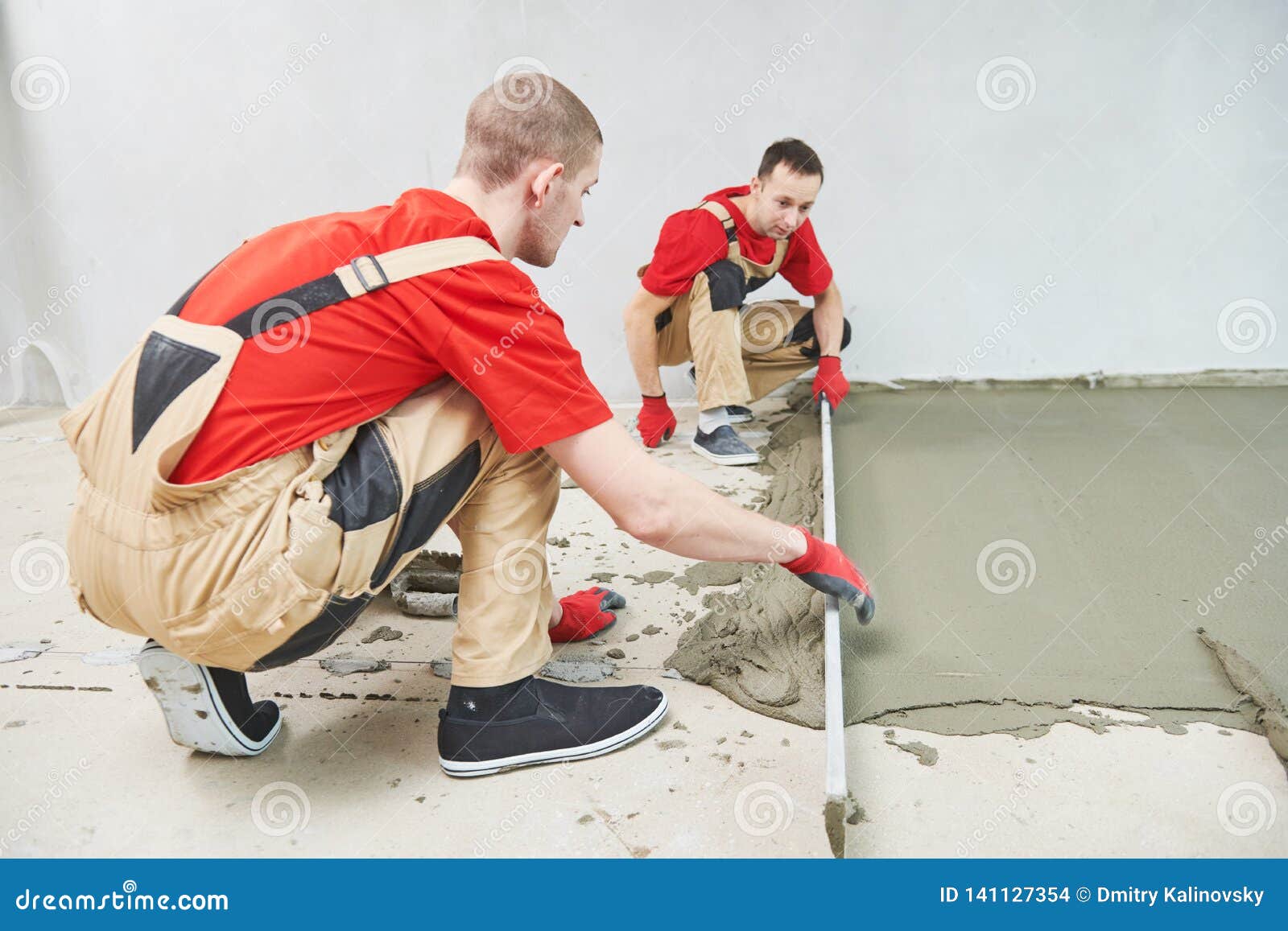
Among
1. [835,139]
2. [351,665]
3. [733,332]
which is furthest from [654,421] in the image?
[351,665]

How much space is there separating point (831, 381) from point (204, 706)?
7.16ft

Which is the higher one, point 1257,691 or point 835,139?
point 835,139

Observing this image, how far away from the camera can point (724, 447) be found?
2.93 metres

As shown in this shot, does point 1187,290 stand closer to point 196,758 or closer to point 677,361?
point 677,361

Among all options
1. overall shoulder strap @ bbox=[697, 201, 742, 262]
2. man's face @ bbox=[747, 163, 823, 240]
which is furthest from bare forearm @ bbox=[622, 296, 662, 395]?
man's face @ bbox=[747, 163, 823, 240]

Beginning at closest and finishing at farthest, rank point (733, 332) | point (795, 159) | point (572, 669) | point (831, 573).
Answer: point (831, 573)
point (572, 669)
point (795, 159)
point (733, 332)
